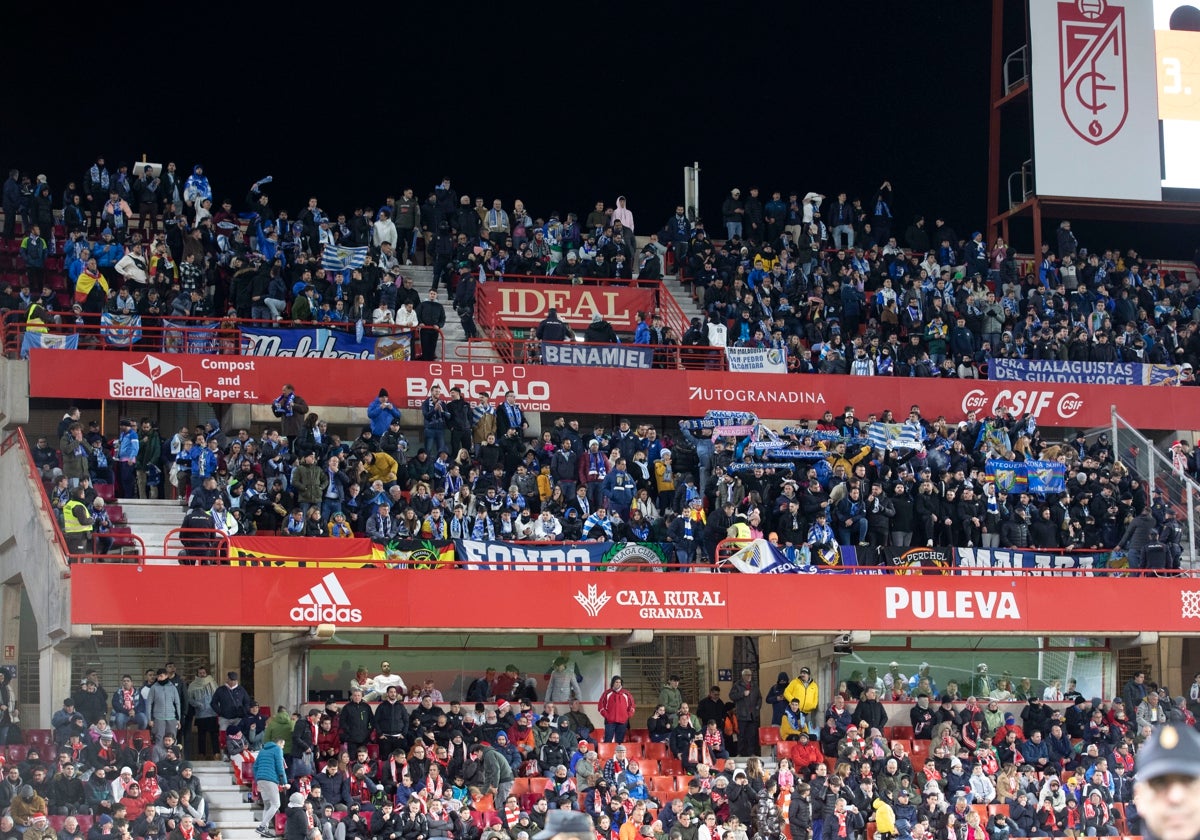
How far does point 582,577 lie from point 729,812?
4276 mm

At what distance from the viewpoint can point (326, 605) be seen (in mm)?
24359

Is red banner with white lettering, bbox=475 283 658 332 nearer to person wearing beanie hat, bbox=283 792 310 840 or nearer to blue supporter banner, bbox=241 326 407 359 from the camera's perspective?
blue supporter banner, bbox=241 326 407 359

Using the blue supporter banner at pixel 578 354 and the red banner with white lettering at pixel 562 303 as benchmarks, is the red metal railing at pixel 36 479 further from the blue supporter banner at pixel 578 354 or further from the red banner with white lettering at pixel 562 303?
the red banner with white lettering at pixel 562 303

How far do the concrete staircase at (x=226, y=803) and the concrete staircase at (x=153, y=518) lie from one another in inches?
140

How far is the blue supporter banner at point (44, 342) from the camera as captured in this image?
29.2 meters

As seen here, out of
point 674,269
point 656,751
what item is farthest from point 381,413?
point 674,269

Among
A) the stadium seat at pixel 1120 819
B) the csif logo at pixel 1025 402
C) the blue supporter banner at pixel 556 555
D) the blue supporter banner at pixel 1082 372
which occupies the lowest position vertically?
the stadium seat at pixel 1120 819

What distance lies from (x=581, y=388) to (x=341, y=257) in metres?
5.02

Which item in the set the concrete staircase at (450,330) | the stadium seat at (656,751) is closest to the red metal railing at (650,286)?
the concrete staircase at (450,330)

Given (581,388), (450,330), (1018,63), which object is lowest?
(581,388)

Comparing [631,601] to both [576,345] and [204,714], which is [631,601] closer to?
[204,714]

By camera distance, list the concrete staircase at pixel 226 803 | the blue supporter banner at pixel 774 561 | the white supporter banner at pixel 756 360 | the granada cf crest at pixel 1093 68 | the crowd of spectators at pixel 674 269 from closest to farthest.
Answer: the concrete staircase at pixel 226 803, the blue supporter banner at pixel 774 561, the crowd of spectators at pixel 674 269, the white supporter banner at pixel 756 360, the granada cf crest at pixel 1093 68

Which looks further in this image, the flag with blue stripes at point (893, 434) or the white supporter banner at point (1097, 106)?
the white supporter banner at point (1097, 106)

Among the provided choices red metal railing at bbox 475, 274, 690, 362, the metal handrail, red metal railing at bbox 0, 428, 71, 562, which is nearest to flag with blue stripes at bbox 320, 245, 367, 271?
red metal railing at bbox 475, 274, 690, 362
